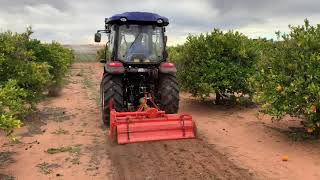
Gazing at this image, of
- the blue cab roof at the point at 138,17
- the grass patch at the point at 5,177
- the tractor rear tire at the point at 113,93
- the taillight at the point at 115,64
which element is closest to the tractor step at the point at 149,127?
the tractor rear tire at the point at 113,93

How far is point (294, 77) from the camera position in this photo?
8.86m

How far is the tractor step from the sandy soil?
165 mm

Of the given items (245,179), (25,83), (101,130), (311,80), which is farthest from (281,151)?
(25,83)

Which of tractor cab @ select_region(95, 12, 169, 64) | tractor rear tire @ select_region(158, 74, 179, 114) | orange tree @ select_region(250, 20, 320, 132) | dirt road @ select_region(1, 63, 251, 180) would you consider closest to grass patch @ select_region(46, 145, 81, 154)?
dirt road @ select_region(1, 63, 251, 180)

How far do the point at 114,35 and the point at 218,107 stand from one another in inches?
173

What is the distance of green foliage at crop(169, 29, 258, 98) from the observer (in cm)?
1258

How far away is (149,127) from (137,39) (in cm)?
275

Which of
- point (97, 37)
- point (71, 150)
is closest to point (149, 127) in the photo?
point (71, 150)

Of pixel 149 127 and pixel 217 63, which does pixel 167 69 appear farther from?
pixel 217 63

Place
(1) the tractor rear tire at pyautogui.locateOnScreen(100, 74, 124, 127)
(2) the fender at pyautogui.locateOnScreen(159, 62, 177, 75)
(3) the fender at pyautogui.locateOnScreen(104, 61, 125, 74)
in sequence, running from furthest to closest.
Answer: (2) the fender at pyautogui.locateOnScreen(159, 62, 177, 75) → (1) the tractor rear tire at pyautogui.locateOnScreen(100, 74, 124, 127) → (3) the fender at pyautogui.locateOnScreen(104, 61, 125, 74)

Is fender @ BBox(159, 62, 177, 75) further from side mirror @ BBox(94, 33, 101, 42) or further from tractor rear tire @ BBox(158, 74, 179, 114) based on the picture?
side mirror @ BBox(94, 33, 101, 42)

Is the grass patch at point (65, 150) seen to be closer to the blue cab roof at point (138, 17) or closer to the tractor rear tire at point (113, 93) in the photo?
the tractor rear tire at point (113, 93)

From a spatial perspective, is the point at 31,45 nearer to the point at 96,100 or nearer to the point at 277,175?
the point at 96,100

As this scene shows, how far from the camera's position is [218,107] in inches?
537
